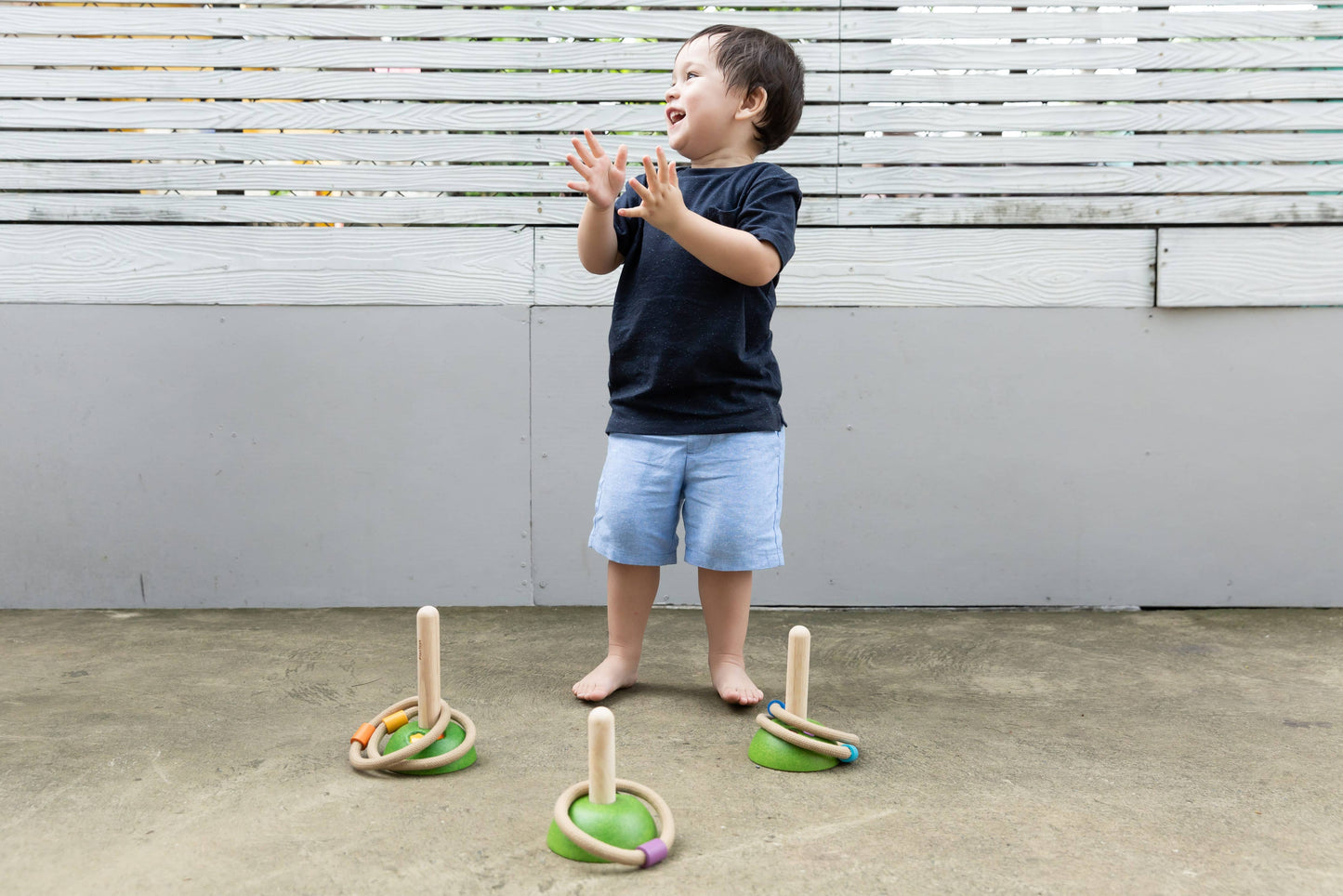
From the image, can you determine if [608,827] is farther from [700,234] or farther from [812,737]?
[700,234]

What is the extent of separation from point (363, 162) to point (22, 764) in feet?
6.23

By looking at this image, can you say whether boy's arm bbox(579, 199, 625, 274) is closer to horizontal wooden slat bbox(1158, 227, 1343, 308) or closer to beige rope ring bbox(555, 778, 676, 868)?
beige rope ring bbox(555, 778, 676, 868)

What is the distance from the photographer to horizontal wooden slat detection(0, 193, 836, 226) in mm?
3031

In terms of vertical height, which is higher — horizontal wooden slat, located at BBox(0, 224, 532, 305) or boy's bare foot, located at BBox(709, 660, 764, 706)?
horizontal wooden slat, located at BBox(0, 224, 532, 305)

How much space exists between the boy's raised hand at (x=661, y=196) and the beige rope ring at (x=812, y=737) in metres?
0.97

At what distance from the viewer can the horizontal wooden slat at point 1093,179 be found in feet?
10.0

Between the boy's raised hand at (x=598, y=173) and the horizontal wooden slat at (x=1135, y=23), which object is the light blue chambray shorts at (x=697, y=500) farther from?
the horizontal wooden slat at (x=1135, y=23)

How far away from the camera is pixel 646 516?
7.41 feet

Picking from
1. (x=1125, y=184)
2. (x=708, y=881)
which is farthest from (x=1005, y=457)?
(x=708, y=881)

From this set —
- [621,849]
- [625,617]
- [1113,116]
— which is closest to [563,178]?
[625,617]

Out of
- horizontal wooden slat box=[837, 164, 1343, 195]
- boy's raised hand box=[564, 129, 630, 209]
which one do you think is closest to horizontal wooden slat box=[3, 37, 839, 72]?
horizontal wooden slat box=[837, 164, 1343, 195]

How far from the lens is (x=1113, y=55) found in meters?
3.03

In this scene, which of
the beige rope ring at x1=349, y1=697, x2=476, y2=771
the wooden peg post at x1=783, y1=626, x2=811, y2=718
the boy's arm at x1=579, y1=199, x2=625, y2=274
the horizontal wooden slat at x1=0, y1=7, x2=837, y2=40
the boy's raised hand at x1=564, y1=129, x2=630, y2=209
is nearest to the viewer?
the beige rope ring at x1=349, y1=697, x2=476, y2=771

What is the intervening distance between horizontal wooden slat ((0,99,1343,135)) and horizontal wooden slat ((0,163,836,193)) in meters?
0.12
